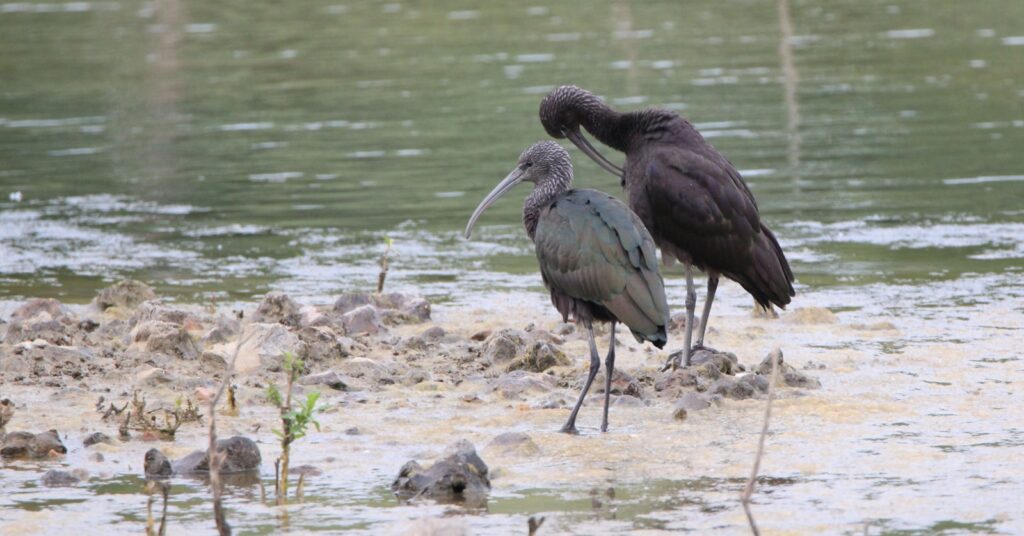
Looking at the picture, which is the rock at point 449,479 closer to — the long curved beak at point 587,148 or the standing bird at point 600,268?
the standing bird at point 600,268

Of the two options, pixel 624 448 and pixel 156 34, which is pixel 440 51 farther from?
pixel 624 448

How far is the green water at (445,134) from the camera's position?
11.8 metres

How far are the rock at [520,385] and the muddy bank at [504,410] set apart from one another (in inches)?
0.5

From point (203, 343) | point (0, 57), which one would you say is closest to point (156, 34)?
point (0, 57)

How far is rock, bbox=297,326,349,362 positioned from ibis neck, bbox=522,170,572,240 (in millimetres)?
1281

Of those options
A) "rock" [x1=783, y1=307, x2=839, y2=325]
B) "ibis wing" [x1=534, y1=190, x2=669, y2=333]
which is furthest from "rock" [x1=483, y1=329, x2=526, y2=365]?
"rock" [x1=783, y1=307, x2=839, y2=325]

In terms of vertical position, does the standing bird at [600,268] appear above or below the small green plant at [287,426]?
above

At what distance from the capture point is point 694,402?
23.3 feet

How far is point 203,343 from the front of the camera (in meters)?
8.48

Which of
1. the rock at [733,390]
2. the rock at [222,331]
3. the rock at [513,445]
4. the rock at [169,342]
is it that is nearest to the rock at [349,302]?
the rock at [222,331]

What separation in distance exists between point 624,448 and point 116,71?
2062 cm

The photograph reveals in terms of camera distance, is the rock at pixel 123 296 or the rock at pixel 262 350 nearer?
the rock at pixel 262 350

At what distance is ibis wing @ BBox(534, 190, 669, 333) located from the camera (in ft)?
22.3

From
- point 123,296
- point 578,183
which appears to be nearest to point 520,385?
point 123,296
